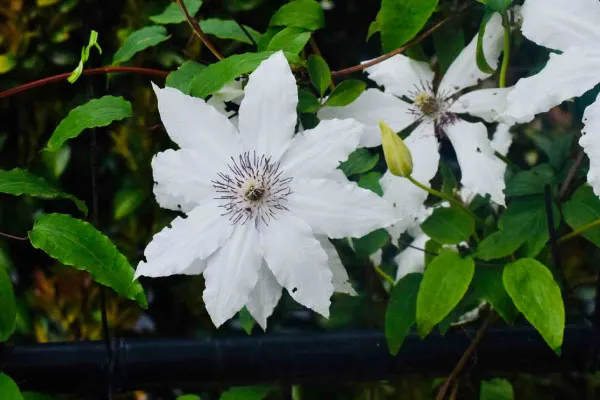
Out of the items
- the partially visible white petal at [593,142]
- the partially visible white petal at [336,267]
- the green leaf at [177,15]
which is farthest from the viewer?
the green leaf at [177,15]

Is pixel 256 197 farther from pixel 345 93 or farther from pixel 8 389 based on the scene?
pixel 8 389

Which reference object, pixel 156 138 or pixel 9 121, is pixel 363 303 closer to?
pixel 156 138

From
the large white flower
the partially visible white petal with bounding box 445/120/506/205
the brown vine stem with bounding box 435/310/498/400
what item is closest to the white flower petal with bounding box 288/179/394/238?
the large white flower

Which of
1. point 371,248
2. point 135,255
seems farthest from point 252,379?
point 135,255

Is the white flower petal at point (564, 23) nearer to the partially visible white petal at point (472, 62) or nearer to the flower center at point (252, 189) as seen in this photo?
the partially visible white petal at point (472, 62)

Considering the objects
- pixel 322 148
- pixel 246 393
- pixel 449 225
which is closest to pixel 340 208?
pixel 322 148

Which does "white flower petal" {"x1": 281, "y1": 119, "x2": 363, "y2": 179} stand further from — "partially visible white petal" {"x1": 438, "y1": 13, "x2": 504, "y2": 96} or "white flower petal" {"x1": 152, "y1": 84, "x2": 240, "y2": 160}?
"partially visible white petal" {"x1": 438, "y1": 13, "x2": 504, "y2": 96}

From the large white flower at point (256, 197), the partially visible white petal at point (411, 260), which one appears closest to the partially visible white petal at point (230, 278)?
the large white flower at point (256, 197)
